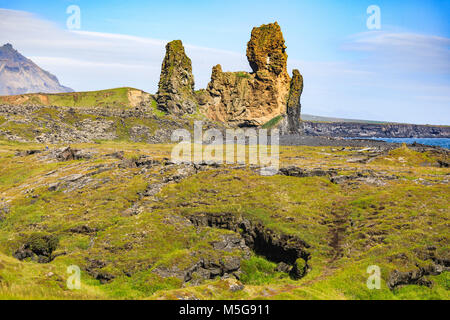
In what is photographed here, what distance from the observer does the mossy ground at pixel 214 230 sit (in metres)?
24.9

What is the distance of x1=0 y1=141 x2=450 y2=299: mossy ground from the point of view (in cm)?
2492

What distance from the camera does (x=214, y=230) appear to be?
3950 cm

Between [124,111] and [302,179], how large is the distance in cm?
15486

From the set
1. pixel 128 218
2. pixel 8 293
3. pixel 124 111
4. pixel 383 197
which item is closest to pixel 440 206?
pixel 383 197
